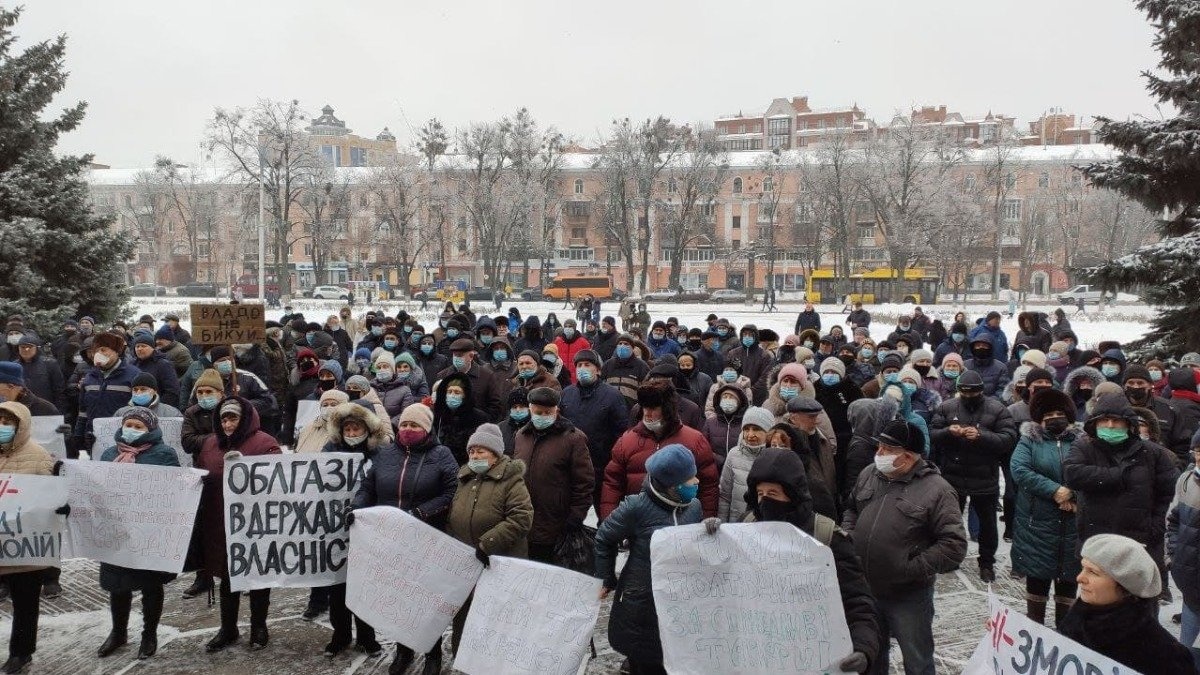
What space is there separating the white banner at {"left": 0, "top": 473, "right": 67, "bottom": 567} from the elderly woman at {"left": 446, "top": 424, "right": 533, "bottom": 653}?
2511 millimetres

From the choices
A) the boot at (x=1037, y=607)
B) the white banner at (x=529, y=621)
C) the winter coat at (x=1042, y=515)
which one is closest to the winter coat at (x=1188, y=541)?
the winter coat at (x=1042, y=515)

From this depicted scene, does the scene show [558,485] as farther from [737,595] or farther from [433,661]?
[737,595]

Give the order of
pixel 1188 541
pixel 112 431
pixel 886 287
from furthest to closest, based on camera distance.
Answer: pixel 886 287, pixel 112 431, pixel 1188 541

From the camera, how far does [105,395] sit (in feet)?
27.5

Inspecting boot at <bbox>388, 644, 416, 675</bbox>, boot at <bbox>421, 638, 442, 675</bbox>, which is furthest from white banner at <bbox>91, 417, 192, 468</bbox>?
boot at <bbox>421, 638, 442, 675</bbox>

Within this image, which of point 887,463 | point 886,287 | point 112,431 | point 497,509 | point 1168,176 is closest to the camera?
point 887,463

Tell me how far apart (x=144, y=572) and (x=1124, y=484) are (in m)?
6.14

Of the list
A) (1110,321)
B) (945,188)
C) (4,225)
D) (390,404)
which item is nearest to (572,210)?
(945,188)

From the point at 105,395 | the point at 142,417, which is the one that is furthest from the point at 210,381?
the point at 105,395

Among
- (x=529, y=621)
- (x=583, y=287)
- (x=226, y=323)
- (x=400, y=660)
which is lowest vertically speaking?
(x=400, y=660)

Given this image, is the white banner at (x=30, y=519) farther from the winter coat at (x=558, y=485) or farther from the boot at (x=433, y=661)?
the winter coat at (x=558, y=485)

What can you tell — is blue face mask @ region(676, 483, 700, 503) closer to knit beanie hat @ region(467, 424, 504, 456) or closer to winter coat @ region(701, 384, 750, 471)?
knit beanie hat @ region(467, 424, 504, 456)

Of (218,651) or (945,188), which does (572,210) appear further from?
(218,651)

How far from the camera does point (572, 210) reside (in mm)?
86688
